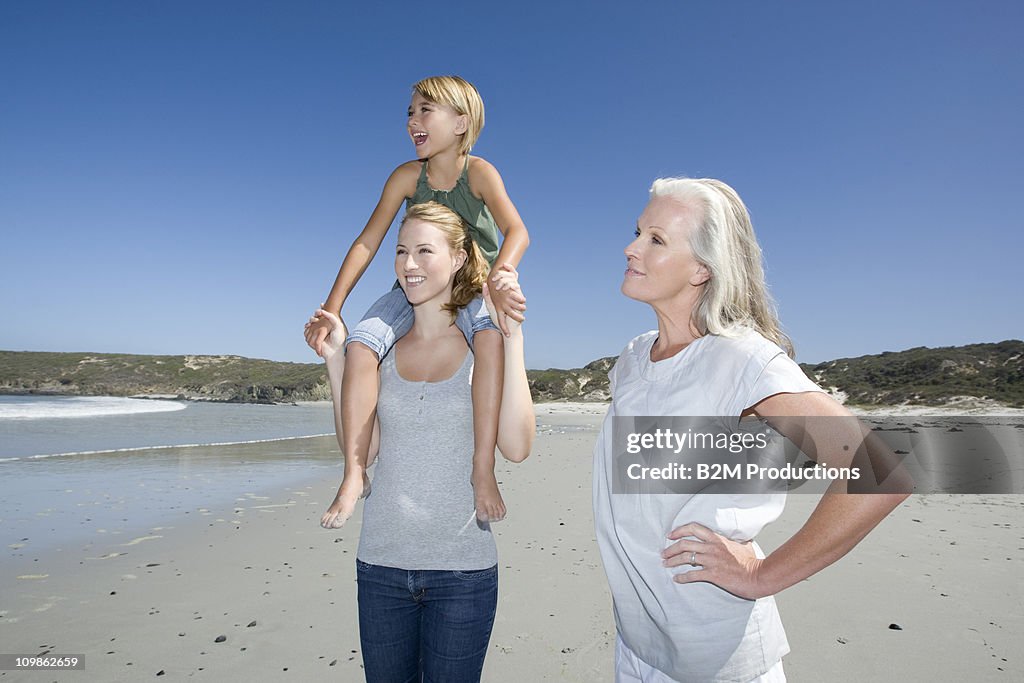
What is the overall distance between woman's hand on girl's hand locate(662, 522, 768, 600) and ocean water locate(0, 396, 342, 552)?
6915mm

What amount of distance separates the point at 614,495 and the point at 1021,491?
11.6 m

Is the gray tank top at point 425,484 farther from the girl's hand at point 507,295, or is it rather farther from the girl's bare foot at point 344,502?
the girl's hand at point 507,295

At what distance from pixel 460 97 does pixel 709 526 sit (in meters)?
2.02

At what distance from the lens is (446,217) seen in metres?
2.24

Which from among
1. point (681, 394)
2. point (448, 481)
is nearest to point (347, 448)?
point (448, 481)

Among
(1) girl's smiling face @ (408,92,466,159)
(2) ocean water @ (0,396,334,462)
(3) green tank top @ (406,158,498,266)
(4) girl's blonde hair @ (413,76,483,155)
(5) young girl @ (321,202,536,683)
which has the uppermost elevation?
(4) girl's blonde hair @ (413,76,483,155)

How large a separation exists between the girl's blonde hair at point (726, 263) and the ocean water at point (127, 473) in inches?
277

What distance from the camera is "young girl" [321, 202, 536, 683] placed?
1.92m

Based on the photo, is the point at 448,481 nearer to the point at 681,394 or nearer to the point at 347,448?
the point at 347,448

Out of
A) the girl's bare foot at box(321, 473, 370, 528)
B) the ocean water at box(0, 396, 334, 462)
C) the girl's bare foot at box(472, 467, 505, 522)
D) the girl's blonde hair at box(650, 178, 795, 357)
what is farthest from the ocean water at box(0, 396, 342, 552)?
the girl's blonde hair at box(650, 178, 795, 357)

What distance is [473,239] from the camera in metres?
2.52

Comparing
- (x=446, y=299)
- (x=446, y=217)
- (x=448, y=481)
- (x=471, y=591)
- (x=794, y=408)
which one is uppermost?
(x=446, y=217)

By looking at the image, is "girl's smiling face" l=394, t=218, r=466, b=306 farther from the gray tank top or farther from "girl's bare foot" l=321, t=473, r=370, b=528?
"girl's bare foot" l=321, t=473, r=370, b=528

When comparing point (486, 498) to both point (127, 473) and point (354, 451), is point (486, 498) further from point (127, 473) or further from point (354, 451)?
point (127, 473)
